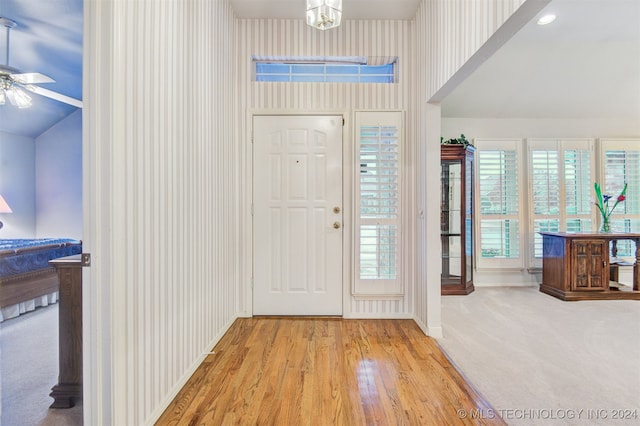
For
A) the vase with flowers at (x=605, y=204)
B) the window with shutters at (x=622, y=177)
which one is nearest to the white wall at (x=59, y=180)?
the vase with flowers at (x=605, y=204)

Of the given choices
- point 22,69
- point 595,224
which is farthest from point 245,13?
point 595,224

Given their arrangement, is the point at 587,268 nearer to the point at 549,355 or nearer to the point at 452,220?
the point at 452,220

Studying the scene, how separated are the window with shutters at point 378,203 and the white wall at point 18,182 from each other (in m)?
4.43

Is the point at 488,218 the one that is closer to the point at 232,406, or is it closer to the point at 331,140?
the point at 331,140

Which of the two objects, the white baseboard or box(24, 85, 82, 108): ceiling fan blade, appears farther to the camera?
box(24, 85, 82, 108): ceiling fan blade

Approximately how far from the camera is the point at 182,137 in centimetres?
190

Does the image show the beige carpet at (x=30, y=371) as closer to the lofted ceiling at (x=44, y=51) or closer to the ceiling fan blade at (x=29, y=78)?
the ceiling fan blade at (x=29, y=78)

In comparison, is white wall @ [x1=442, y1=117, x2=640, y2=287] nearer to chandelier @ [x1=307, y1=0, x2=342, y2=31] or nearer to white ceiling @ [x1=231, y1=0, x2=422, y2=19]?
white ceiling @ [x1=231, y1=0, x2=422, y2=19]

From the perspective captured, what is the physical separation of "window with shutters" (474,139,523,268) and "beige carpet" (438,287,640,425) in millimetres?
734

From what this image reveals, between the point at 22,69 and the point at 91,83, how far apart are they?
2734 millimetres

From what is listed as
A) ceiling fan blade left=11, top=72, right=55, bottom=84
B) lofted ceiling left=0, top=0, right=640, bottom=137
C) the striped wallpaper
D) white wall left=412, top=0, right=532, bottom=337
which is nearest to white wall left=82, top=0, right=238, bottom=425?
the striped wallpaper

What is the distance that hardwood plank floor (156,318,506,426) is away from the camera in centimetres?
158

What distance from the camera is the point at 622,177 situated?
4254 millimetres

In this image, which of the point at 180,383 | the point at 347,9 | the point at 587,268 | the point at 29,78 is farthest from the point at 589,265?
the point at 29,78
